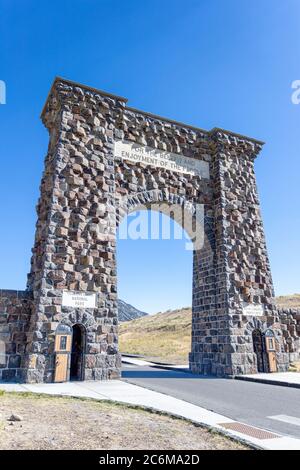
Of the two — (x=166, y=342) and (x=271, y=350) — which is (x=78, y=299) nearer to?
(x=271, y=350)

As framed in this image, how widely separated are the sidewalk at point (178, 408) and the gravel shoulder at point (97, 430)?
309mm

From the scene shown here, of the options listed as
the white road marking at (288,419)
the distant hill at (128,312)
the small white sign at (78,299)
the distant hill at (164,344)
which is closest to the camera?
the white road marking at (288,419)

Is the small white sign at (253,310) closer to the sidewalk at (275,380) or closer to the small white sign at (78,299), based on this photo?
the sidewalk at (275,380)

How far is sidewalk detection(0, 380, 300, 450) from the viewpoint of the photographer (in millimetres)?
4613

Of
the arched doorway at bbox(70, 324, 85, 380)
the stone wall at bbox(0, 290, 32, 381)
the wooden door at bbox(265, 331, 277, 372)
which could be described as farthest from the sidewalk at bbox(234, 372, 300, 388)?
the stone wall at bbox(0, 290, 32, 381)

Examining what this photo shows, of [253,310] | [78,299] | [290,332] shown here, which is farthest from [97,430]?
[290,332]

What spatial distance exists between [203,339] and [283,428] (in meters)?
9.90

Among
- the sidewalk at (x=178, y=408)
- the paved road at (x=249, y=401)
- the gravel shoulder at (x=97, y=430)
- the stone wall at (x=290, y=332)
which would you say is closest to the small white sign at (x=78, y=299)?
the sidewalk at (x=178, y=408)

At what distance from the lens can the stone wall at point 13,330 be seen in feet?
36.1

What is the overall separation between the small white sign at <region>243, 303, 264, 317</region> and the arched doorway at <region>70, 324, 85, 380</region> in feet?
21.3

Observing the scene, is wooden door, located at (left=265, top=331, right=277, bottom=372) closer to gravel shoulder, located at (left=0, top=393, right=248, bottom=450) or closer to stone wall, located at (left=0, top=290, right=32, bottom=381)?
stone wall, located at (left=0, top=290, right=32, bottom=381)

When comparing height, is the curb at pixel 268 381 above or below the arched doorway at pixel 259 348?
below

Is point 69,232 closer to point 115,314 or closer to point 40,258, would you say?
point 40,258
